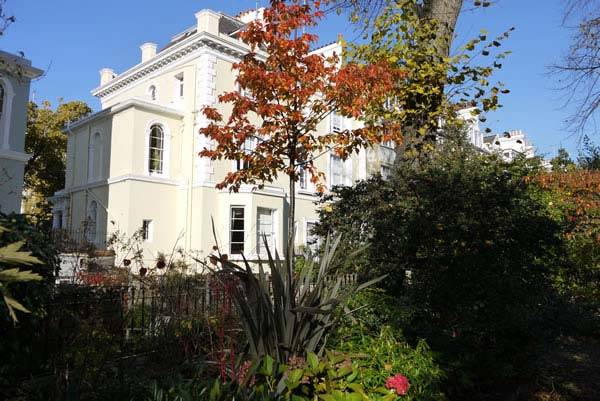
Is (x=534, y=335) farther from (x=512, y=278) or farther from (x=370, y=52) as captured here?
(x=370, y=52)

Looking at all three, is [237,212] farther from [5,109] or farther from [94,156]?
[5,109]

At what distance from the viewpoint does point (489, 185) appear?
6238mm

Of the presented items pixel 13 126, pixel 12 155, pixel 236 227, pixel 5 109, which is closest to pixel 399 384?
pixel 12 155

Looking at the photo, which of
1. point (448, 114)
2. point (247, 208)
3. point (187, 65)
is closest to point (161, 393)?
point (448, 114)

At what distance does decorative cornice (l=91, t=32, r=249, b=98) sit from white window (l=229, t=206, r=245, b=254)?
21.4 feet

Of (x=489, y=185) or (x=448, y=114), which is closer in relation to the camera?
(x=489, y=185)

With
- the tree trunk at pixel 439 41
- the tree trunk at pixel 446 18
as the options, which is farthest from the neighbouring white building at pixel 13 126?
the tree trunk at pixel 446 18

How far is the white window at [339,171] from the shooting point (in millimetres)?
24250

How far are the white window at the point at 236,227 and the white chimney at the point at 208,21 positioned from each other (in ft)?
23.5

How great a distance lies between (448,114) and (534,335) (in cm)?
489

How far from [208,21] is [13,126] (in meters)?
8.27

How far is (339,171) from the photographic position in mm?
24766

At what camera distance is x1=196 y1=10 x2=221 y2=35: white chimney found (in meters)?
18.9

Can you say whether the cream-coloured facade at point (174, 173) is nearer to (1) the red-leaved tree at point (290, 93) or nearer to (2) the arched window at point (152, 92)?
(2) the arched window at point (152, 92)
